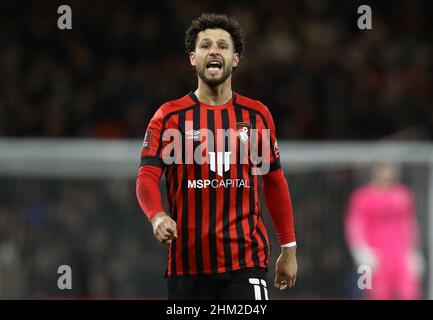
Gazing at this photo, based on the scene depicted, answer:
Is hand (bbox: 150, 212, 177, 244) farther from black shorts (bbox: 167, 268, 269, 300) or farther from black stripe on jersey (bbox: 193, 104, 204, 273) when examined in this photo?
black shorts (bbox: 167, 268, 269, 300)

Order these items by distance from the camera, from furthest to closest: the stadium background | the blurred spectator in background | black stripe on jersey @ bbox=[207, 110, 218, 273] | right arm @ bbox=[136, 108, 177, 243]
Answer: the stadium background, the blurred spectator in background, black stripe on jersey @ bbox=[207, 110, 218, 273], right arm @ bbox=[136, 108, 177, 243]

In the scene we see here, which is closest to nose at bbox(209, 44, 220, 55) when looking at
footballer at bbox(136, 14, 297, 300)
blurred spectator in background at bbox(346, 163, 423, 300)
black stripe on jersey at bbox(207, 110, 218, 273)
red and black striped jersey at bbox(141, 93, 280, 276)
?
footballer at bbox(136, 14, 297, 300)

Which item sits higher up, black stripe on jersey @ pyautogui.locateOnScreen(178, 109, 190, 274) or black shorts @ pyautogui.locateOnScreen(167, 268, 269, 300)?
black stripe on jersey @ pyautogui.locateOnScreen(178, 109, 190, 274)

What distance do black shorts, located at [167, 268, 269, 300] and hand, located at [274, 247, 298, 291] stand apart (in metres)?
0.18

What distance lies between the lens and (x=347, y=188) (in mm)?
10016

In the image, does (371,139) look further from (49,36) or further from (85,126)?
(49,36)

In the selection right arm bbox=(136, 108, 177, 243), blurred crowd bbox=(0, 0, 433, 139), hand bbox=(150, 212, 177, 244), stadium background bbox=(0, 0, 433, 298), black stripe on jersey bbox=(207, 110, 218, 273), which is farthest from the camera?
blurred crowd bbox=(0, 0, 433, 139)

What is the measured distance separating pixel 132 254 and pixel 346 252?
2.06 meters

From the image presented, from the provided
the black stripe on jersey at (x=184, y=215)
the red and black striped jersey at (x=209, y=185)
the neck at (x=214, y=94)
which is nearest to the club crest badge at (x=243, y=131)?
the red and black striped jersey at (x=209, y=185)

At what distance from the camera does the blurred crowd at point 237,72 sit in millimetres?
11953

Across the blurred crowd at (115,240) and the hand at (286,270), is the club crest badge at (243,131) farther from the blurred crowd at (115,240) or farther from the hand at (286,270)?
the blurred crowd at (115,240)

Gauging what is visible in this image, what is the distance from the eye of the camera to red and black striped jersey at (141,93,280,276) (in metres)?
4.58

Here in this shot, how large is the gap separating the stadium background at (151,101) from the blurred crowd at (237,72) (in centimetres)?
2

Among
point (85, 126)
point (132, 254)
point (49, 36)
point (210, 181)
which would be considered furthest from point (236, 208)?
point (49, 36)
